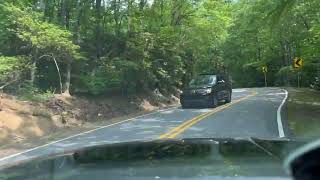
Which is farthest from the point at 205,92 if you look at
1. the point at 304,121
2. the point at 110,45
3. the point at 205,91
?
the point at 304,121

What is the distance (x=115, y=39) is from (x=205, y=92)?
7.37 meters

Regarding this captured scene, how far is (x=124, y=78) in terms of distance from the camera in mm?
32938

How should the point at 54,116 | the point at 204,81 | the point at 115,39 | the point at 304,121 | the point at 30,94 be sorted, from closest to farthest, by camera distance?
the point at 304,121 → the point at 54,116 → the point at 30,94 → the point at 204,81 → the point at 115,39

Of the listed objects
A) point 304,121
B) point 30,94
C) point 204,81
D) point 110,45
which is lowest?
point 304,121

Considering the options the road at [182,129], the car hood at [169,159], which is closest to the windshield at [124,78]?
the road at [182,129]

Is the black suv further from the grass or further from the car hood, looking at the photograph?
the car hood

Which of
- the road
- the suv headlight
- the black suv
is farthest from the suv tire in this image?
the road

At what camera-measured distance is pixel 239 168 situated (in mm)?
2863

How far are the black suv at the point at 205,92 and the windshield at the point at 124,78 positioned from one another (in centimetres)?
5

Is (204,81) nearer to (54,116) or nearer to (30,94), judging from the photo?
(30,94)

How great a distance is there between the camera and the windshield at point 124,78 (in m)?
18.9

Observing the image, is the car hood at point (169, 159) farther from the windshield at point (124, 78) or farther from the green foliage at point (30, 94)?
the green foliage at point (30, 94)

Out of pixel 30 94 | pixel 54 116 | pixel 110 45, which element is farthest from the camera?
pixel 110 45

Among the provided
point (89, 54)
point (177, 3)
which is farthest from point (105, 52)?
point (177, 3)
